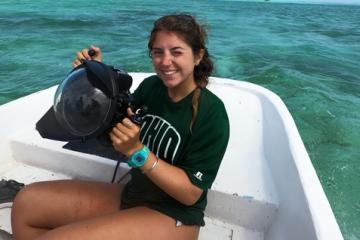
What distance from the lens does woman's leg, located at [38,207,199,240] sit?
4.60ft

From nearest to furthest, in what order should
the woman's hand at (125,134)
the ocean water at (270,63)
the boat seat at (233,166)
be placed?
the woman's hand at (125,134) → the boat seat at (233,166) → the ocean water at (270,63)

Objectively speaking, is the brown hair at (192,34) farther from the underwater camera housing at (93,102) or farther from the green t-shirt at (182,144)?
the underwater camera housing at (93,102)

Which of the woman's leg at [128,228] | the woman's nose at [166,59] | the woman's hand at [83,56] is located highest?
the woman's nose at [166,59]

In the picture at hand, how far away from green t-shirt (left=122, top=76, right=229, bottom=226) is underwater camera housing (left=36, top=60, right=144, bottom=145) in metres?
0.26

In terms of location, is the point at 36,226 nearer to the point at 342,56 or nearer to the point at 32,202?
the point at 32,202

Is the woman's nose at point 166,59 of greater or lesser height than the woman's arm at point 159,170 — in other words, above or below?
above

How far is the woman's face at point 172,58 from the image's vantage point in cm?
144

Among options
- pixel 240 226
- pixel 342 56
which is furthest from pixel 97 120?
pixel 342 56

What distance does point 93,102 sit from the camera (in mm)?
1237

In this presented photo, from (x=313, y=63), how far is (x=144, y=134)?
23.5 ft

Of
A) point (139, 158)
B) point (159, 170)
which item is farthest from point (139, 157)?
point (159, 170)

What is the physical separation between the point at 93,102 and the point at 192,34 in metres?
0.49

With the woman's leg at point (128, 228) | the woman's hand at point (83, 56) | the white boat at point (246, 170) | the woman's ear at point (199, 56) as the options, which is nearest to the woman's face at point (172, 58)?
the woman's ear at point (199, 56)

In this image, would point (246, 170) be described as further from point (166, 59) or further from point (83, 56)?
point (83, 56)
